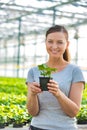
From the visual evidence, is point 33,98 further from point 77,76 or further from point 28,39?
point 28,39

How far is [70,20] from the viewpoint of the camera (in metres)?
20.0

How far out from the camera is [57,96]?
201cm

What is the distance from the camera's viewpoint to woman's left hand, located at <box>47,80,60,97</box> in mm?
1991

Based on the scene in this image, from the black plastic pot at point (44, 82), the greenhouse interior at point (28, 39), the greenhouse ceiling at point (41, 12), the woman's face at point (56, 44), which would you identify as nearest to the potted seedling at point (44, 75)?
the black plastic pot at point (44, 82)

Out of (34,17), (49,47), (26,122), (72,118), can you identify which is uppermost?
(34,17)

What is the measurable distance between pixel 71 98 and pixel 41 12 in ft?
47.0

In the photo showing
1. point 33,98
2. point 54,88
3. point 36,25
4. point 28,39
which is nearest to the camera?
point 54,88

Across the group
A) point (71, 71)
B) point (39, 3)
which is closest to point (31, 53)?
point (39, 3)

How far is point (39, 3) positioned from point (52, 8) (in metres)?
0.99

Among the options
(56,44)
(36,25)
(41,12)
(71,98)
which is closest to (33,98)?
(71,98)

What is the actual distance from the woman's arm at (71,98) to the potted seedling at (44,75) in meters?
0.05

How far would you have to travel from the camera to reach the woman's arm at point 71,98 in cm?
201

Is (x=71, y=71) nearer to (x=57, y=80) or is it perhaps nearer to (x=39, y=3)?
(x=57, y=80)

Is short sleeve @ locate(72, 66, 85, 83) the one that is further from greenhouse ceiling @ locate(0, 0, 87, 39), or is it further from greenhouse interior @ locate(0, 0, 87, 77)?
greenhouse ceiling @ locate(0, 0, 87, 39)
